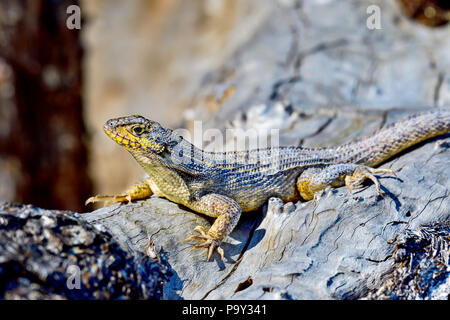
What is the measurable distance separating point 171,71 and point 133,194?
9.39 m

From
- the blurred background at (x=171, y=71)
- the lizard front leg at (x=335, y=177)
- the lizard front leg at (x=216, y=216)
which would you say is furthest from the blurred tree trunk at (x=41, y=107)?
the lizard front leg at (x=335, y=177)

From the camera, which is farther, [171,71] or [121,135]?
[171,71]

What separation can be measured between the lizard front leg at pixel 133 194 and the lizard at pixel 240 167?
0.01 meters

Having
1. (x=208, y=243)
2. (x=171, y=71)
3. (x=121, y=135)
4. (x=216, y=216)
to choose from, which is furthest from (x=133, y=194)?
(x=171, y=71)

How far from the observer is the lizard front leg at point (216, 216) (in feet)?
13.8

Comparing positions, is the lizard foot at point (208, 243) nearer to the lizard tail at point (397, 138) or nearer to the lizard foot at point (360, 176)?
the lizard foot at point (360, 176)

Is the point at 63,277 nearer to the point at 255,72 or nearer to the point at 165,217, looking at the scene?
the point at 165,217

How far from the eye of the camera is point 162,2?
14164 mm

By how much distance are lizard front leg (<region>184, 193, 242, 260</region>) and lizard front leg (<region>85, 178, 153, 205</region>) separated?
59 centimetres

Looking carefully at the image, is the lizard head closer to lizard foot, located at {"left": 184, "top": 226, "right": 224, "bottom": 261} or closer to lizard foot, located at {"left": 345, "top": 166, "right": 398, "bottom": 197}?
lizard foot, located at {"left": 184, "top": 226, "right": 224, "bottom": 261}

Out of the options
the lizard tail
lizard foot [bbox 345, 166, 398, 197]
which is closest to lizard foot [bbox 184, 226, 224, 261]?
lizard foot [bbox 345, 166, 398, 197]

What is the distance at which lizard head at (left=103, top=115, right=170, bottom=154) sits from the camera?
446 cm

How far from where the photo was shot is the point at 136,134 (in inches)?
177

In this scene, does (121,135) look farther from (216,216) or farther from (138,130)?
(216,216)
